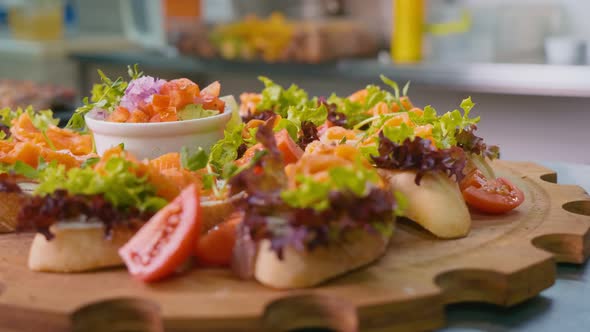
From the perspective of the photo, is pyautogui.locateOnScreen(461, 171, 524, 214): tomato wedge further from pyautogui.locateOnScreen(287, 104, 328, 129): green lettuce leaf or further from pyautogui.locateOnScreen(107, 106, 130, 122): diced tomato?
pyautogui.locateOnScreen(107, 106, 130, 122): diced tomato

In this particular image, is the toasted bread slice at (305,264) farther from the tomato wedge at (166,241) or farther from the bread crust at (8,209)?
the bread crust at (8,209)

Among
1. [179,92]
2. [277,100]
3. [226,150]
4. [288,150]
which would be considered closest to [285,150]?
[288,150]

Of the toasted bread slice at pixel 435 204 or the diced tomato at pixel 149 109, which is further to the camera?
the diced tomato at pixel 149 109

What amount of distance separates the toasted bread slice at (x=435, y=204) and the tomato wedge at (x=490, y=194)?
5.5 inches

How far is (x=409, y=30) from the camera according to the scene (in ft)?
16.1

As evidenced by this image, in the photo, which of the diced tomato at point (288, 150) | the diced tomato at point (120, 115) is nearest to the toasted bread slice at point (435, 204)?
the diced tomato at point (288, 150)

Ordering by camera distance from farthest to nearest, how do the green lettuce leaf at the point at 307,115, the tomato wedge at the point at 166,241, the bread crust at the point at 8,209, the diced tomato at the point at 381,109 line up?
the diced tomato at the point at 381,109, the green lettuce leaf at the point at 307,115, the bread crust at the point at 8,209, the tomato wedge at the point at 166,241

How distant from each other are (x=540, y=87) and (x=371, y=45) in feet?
5.54

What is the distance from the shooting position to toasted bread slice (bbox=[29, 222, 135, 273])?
1509 mm

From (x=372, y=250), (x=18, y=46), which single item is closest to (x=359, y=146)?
(x=372, y=250)

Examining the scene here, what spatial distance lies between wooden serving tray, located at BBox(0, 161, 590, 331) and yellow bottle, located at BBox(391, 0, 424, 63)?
11.1ft

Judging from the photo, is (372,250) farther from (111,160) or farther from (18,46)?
(18,46)

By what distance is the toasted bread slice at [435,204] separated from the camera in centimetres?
169

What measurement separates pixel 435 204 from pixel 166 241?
2.00ft
